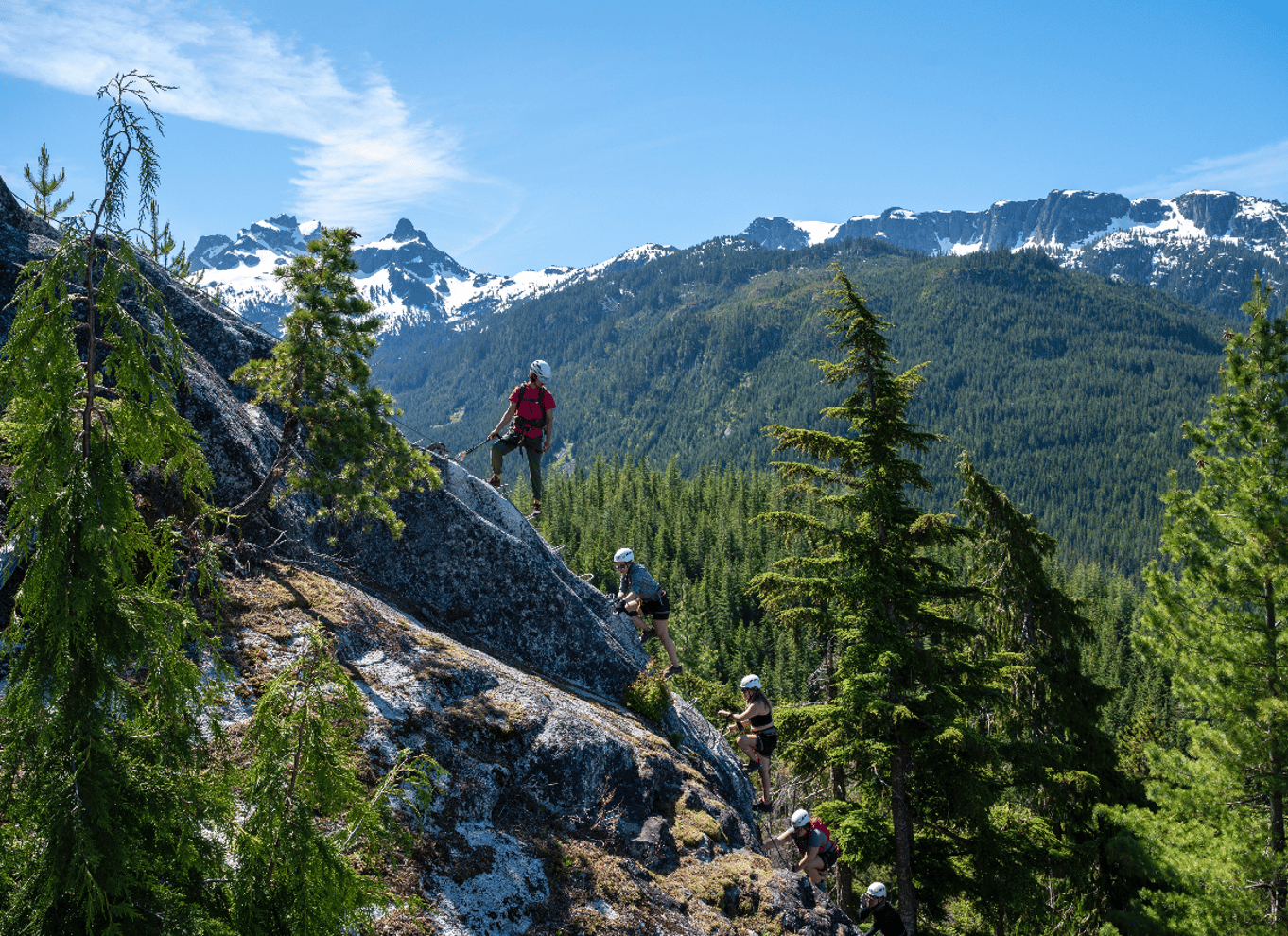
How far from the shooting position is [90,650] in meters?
3.41

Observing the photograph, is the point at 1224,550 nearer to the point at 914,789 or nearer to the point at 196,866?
the point at 914,789

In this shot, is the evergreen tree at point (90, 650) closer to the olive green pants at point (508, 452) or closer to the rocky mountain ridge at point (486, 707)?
the rocky mountain ridge at point (486, 707)

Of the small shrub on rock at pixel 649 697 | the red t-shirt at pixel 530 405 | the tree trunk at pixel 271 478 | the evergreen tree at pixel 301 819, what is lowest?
the small shrub on rock at pixel 649 697

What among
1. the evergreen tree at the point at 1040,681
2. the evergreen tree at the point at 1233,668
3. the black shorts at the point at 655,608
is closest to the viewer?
the black shorts at the point at 655,608

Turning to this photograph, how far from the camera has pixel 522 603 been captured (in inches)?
483

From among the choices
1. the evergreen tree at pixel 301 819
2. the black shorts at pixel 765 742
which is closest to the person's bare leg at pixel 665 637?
the black shorts at pixel 765 742

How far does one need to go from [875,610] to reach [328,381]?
10.9 meters

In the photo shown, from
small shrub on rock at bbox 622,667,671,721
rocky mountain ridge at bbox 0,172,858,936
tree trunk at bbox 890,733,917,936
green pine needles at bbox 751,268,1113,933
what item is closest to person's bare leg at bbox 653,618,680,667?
small shrub on rock at bbox 622,667,671,721

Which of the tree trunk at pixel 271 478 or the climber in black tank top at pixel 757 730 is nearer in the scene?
the tree trunk at pixel 271 478

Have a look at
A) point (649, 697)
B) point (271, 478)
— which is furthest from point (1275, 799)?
point (271, 478)

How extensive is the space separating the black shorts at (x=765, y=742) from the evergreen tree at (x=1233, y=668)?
30.5 ft

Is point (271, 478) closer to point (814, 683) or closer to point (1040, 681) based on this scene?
point (814, 683)

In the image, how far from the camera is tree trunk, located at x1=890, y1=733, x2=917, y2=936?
13805 mm

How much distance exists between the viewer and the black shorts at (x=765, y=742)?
41.1 ft
